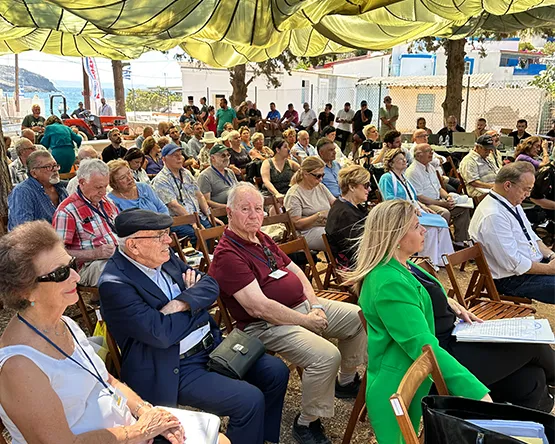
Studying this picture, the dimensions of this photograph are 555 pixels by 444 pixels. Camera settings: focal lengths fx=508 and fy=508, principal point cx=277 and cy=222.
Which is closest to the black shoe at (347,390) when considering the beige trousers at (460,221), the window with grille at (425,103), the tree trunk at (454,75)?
the beige trousers at (460,221)

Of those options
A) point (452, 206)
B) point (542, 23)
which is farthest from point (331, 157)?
point (542, 23)

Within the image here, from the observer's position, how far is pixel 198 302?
248 centimetres

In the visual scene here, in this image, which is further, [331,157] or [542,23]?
[542,23]

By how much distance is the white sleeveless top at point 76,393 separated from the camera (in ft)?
5.74

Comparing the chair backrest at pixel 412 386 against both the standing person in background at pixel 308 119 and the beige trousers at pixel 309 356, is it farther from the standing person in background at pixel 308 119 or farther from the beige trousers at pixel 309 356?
the standing person in background at pixel 308 119

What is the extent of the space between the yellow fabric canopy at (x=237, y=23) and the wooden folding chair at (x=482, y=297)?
8.12 ft

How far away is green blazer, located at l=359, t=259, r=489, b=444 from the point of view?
2.20m

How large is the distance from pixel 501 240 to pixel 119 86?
19.3 metres

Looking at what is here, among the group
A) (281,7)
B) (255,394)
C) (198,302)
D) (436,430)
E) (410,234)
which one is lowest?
(255,394)

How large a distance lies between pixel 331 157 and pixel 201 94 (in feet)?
86.4

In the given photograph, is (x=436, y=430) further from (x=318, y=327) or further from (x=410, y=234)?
(x=318, y=327)

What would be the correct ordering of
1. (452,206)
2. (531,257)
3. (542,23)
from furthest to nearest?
(542,23) < (452,206) < (531,257)

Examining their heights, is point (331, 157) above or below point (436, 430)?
above

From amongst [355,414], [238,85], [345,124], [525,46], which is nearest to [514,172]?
[355,414]
